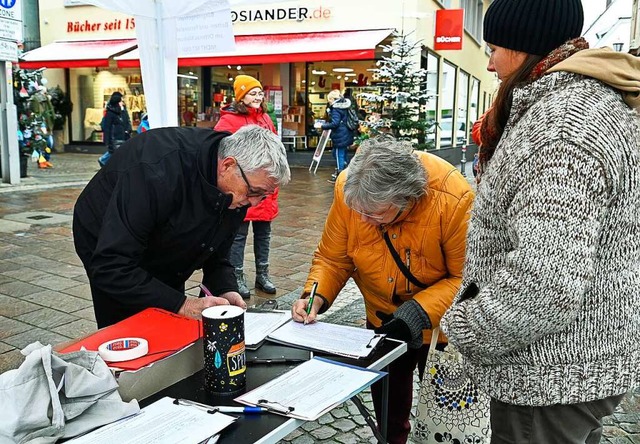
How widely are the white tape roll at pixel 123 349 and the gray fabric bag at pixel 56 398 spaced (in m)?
0.10

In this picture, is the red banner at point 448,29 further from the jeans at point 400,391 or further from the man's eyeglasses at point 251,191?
the man's eyeglasses at point 251,191

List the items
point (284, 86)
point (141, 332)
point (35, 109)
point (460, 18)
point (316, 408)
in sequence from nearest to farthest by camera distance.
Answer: point (316, 408)
point (141, 332)
point (35, 109)
point (460, 18)
point (284, 86)

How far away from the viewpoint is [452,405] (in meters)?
2.02

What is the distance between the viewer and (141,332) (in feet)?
5.88

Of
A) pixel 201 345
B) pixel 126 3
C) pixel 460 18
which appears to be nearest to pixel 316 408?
pixel 201 345

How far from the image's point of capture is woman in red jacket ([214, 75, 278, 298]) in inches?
197

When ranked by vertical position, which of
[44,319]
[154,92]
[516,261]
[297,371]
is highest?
[154,92]

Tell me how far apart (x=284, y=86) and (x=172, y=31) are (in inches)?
504

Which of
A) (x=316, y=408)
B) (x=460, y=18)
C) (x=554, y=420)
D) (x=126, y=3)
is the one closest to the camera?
(x=554, y=420)

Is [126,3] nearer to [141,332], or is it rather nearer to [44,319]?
[44,319]

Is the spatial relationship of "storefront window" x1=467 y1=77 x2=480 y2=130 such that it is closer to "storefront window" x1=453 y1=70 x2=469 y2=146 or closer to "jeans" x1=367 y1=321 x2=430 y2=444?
"storefront window" x1=453 y1=70 x2=469 y2=146

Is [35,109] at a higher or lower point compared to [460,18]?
lower

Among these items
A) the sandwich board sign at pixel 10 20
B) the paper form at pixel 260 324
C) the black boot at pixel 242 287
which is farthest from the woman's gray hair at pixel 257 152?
the sandwich board sign at pixel 10 20

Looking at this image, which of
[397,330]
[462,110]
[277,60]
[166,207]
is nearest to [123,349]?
[166,207]
